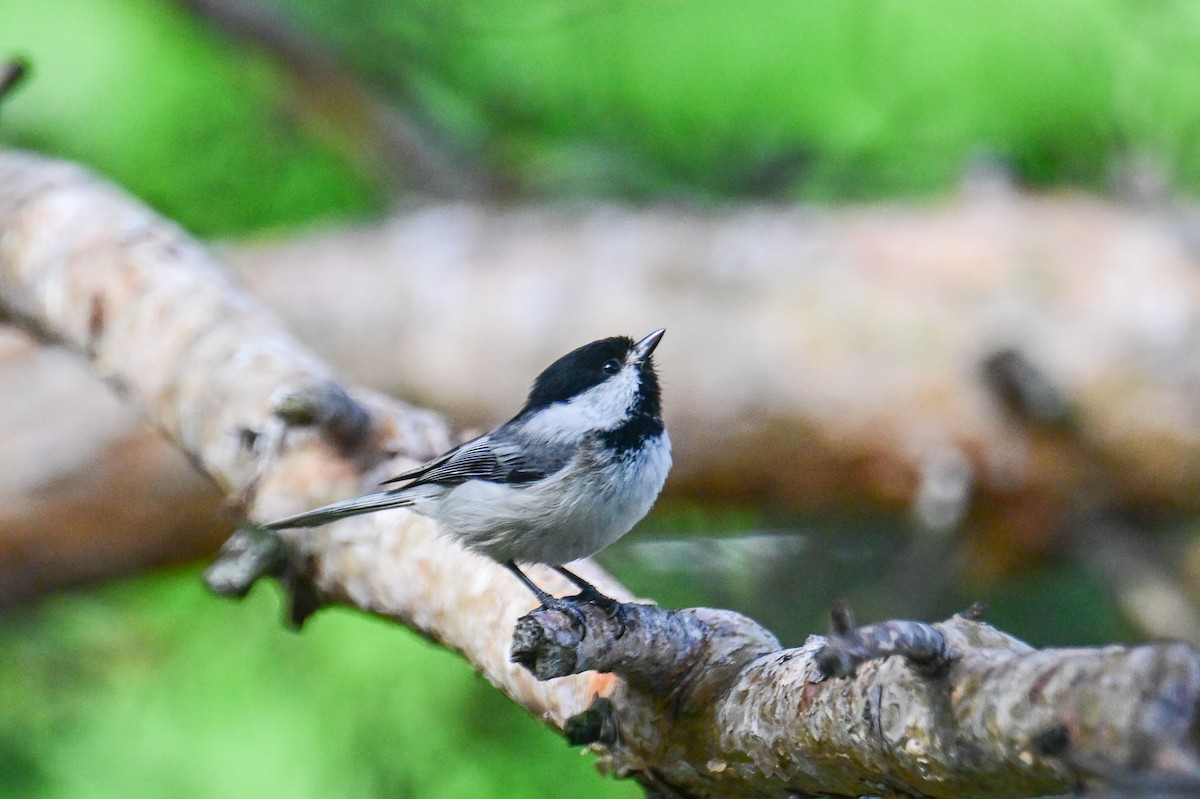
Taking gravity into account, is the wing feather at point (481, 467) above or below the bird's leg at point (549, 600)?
above

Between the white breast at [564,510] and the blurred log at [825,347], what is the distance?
237cm

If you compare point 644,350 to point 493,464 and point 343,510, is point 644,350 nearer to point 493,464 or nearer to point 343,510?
point 493,464

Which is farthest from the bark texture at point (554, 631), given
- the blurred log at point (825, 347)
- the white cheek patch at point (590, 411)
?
the blurred log at point (825, 347)

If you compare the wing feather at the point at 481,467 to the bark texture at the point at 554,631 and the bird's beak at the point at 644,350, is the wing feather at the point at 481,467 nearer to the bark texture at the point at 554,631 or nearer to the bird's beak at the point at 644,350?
the bark texture at the point at 554,631

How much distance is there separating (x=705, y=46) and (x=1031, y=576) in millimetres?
2263

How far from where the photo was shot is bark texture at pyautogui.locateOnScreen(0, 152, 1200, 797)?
100cm

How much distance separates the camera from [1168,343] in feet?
13.3

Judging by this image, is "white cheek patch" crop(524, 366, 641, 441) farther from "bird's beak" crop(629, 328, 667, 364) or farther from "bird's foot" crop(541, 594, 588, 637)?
"bird's foot" crop(541, 594, 588, 637)

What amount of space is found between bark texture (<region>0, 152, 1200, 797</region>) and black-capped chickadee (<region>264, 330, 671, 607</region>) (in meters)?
0.11

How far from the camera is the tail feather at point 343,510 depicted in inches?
75.5

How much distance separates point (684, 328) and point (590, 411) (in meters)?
2.36

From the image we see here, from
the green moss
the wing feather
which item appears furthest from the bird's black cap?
the green moss

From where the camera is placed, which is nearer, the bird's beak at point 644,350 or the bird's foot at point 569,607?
the bird's foot at point 569,607

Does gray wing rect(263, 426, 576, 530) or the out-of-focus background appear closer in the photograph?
gray wing rect(263, 426, 576, 530)
